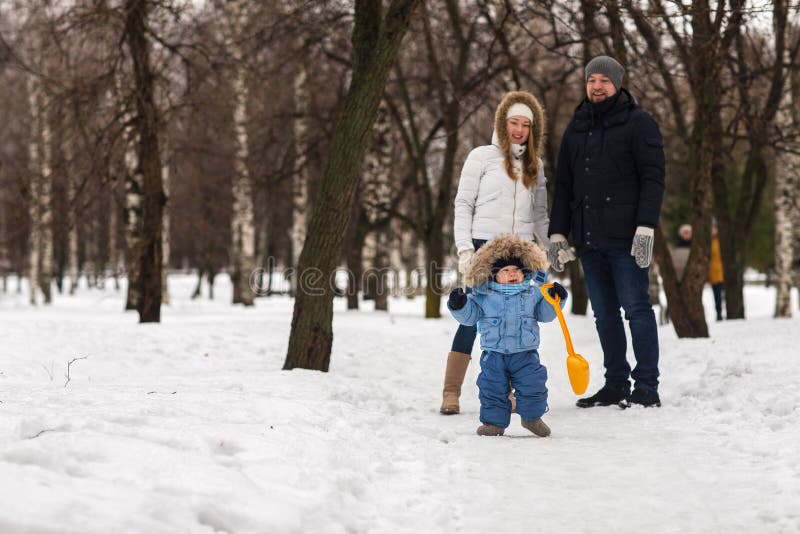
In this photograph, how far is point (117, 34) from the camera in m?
9.85

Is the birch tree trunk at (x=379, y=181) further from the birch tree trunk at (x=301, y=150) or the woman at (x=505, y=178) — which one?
the woman at (x=505, y=178)

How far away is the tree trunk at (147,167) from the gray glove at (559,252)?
5897mm

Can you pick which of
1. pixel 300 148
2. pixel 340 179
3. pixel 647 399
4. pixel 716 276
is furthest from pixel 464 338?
pixel 300 148

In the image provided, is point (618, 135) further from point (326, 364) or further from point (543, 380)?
point (326, 364)

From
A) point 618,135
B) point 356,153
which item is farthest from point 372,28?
point 618,135

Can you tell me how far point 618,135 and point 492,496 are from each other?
296cm

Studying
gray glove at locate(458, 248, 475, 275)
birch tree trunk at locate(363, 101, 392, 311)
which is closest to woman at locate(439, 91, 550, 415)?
gray glove at locate(458, 248, 475, 275)

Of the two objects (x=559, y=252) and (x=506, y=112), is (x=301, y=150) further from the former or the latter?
(x=559, y=252)

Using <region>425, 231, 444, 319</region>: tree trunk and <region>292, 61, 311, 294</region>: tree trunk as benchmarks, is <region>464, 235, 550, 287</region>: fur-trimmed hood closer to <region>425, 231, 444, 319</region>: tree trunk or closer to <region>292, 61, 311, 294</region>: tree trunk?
<region>425, 231, 444, 319</region>: tree trunk

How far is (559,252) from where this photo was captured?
5.47 meters

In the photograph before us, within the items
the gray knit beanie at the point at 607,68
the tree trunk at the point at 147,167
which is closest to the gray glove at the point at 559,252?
the gray knit beanie at the point at 607,68

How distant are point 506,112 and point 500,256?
113cm

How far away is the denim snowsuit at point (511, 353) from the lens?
4.68 m

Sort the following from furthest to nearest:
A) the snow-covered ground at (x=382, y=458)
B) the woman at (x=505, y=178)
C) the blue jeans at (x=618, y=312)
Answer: the blue jeans at (x=618, y=312), the woman at (x=505, y=178), the snow-covered ground at (x=382, y=458)
